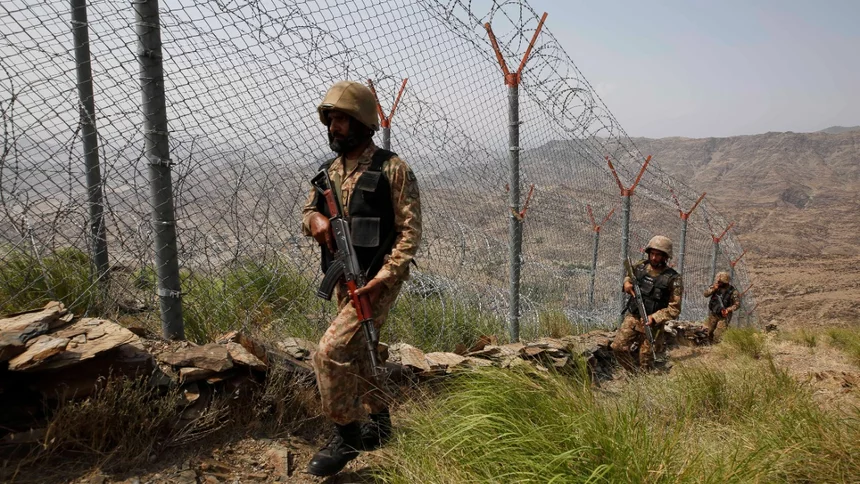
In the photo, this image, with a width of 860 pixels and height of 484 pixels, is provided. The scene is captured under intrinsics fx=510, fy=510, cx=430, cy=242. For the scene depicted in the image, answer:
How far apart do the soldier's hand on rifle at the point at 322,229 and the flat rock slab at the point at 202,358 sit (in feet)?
2.27

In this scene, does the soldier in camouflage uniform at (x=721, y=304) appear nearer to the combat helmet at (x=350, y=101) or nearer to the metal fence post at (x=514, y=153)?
the metal fence post at (x=514, y=153)

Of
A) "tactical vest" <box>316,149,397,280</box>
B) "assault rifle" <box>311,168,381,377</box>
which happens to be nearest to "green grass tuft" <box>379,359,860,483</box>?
"assault rifle" <box>311,168,381,377</box>

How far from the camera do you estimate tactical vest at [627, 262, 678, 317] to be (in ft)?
16.6

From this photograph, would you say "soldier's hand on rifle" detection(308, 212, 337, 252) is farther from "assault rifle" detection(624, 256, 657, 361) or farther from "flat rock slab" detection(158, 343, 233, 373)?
"assault rifle" detection(624, 256, 657, 361)

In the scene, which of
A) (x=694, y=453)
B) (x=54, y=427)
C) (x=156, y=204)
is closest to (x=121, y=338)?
(x=54, y=427)

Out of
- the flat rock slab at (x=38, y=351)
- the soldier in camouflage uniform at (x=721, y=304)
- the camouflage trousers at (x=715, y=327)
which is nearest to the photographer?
the flat rock slab at (x=38, y=351)

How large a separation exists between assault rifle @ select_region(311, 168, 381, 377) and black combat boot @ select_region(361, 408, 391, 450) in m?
0.27

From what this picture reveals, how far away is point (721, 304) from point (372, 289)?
727cm

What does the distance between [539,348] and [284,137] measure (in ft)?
7.67

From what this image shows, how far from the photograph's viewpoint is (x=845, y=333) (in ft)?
22.5

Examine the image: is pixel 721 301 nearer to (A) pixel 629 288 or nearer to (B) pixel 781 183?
(A) pixel 629 288

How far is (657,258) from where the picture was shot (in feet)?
16.9

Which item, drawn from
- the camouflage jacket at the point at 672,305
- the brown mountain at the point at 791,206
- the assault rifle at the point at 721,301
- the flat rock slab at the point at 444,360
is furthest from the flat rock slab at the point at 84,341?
the brown mountain at the point at 791,206

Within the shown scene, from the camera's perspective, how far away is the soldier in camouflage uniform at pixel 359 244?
209cm
